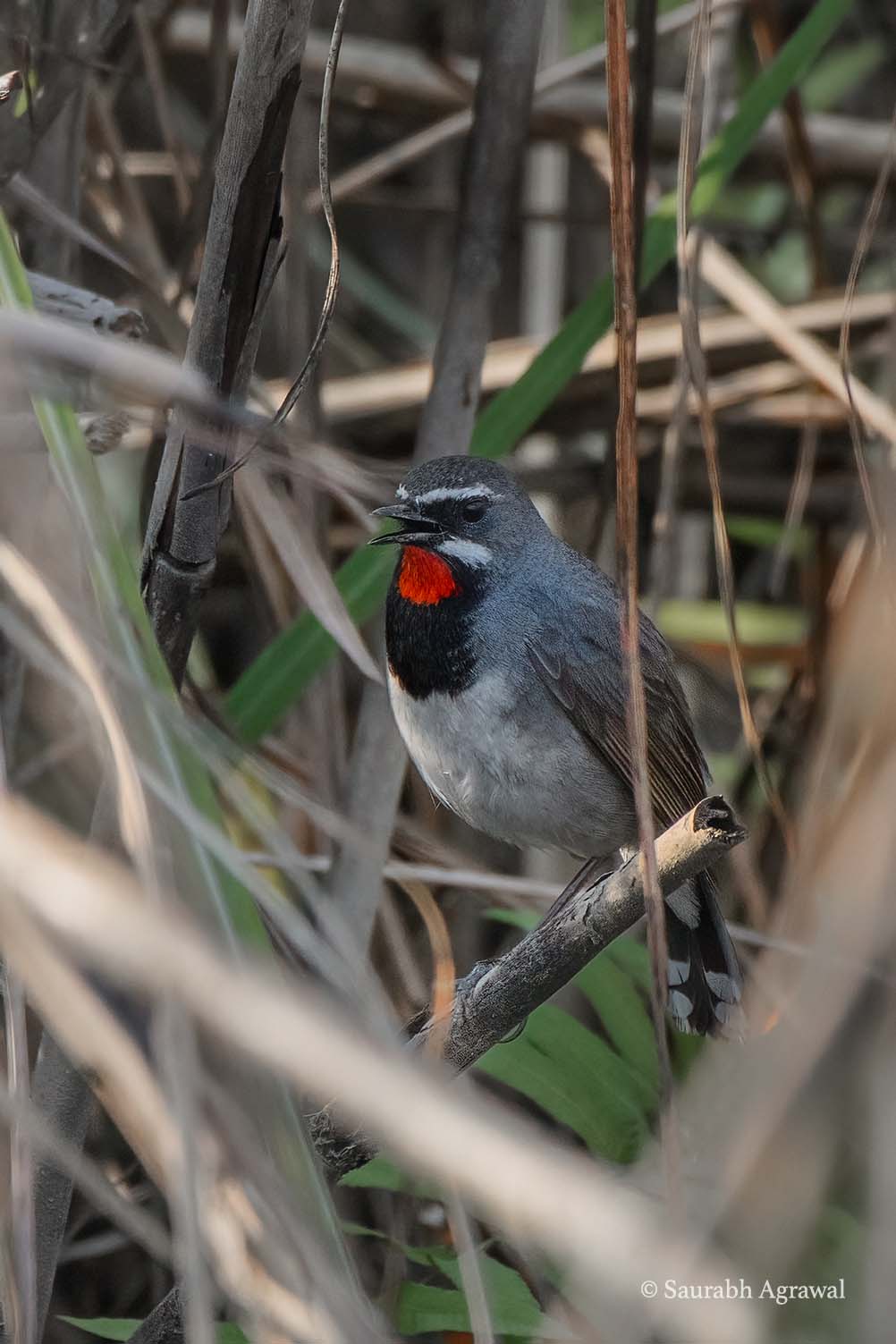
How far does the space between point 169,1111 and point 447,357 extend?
8.14ft

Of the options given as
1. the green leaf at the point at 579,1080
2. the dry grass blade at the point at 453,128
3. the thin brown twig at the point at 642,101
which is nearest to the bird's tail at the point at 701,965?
the green leaf at the point at 579,1080

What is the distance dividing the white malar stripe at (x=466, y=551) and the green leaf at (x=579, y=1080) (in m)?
1.13

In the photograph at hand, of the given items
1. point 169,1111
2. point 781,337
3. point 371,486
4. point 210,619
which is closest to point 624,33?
point 371,486

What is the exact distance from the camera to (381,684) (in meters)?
3.44

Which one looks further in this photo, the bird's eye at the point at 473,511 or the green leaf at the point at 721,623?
the green leaf at the point at 721,623

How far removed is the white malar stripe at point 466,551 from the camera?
3.58 m

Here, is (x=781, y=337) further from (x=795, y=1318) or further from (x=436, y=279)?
(x=795, y=1318)

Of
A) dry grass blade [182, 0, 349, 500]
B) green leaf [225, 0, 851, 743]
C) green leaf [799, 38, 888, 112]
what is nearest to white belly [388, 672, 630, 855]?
green leaf [225, 0, 851, 743]

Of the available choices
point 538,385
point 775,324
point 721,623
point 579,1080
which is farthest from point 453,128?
point 579,1080

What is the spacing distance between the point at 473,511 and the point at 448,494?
13 centimetres

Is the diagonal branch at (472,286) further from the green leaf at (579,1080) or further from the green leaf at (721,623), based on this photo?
the green leaf at (721,623)

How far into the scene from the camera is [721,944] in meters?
3.65

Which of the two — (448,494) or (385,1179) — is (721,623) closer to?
(448,494)

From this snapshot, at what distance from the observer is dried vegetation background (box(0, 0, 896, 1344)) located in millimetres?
1517
